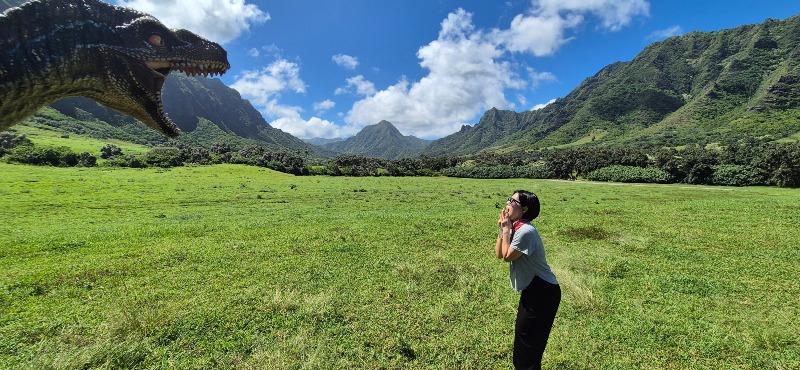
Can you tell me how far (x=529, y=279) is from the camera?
5.48 m

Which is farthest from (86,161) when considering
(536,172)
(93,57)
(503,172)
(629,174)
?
(629,174)

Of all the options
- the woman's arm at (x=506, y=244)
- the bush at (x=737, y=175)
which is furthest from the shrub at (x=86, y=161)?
the bush at (x=737, y=175)

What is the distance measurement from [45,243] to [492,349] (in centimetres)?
1790

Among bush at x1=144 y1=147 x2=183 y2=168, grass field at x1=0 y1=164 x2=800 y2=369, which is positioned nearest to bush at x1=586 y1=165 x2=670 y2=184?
grass field at x1=0 y1=164 x2=800 y2=369

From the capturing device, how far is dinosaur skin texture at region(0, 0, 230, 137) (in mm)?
4219

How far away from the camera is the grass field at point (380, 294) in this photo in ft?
24.1

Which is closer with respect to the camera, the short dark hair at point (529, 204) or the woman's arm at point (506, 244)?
the woman's arm at point (506, 244)

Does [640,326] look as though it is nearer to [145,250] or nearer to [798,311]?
[798,311]

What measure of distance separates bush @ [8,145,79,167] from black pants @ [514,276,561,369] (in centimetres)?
8235

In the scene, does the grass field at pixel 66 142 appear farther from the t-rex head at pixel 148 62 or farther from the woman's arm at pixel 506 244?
the woman's arm at pixel 506 244

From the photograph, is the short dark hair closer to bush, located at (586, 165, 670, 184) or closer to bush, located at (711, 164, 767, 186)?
bush, located at (711, 164, 767, 186)

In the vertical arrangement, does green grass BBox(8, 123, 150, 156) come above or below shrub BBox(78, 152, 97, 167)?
above

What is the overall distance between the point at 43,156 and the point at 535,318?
84.4 meters

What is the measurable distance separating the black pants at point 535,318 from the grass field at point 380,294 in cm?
177
